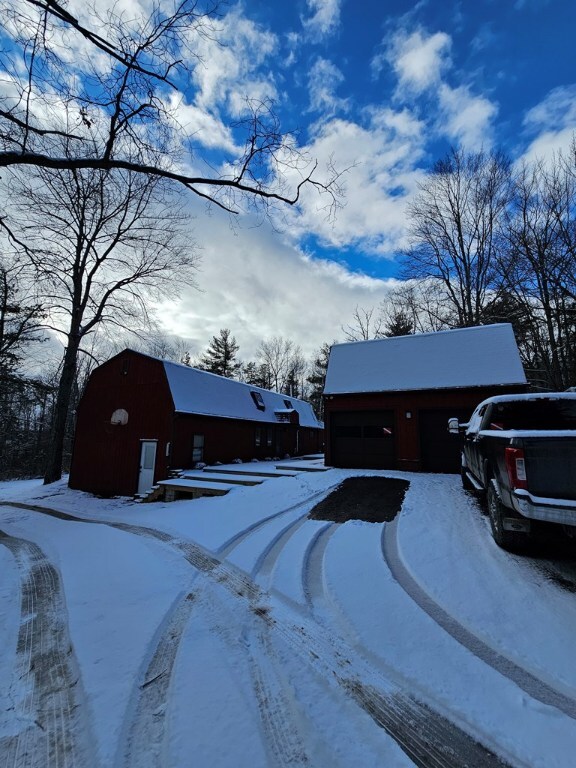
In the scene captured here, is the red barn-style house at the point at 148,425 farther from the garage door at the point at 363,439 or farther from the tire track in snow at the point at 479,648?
the tire track in snow at the point at 479,648

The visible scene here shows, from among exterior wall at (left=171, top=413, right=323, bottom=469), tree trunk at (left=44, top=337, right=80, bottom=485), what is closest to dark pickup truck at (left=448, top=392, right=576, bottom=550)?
exterior wall at (left=171, top=413, right=323, bottom=469)

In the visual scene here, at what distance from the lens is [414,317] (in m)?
25.7

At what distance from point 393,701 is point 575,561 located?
12.1 ft

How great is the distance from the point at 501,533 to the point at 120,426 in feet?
50.8

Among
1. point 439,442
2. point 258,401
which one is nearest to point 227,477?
point 439,442

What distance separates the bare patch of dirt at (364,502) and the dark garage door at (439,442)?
318 cm

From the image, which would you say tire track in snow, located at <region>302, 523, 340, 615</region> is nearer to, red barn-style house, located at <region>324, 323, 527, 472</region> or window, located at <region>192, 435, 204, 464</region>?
red barn-style house, located at <region>324, 323, 527, 472</region>

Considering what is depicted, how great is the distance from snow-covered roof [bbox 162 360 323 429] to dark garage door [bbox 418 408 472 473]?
30.0 ft

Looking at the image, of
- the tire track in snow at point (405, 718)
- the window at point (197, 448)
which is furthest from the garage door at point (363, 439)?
the tire track in snow at point (405, 718)

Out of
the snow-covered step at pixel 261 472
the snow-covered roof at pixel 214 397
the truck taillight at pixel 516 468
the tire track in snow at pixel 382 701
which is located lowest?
the tire track in snow at pixel 382 701

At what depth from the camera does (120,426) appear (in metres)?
15.8

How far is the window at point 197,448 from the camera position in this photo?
595 inches

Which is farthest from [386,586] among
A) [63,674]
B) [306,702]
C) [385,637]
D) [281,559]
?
[63,674]

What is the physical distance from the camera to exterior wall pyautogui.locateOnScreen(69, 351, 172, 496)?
14.8 metres
